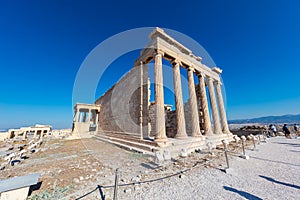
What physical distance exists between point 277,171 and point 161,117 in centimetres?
512

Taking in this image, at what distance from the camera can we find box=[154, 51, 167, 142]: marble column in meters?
7.09

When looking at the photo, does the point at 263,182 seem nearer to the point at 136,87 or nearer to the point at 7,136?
the point at 136,87

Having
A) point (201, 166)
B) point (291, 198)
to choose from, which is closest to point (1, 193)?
point (201, 166)

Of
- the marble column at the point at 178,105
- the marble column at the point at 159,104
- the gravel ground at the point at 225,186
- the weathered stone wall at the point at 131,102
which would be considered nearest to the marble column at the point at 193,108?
the marble column at the point at 178,105

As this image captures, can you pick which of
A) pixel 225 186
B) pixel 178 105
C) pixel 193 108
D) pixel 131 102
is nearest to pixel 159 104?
pixel 178 105

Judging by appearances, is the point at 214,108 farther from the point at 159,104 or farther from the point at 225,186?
the point at 225,186

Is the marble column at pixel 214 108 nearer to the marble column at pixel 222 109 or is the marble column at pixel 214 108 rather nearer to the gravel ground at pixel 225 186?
the marble column at pixel 222 109

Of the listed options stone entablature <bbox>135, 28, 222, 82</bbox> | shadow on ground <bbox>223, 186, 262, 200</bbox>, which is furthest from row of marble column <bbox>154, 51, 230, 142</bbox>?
shadow on ground <bbox>223, 186, 262, 200</bbox>

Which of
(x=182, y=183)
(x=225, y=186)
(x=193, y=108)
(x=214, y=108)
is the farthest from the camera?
(x=214, y=108)

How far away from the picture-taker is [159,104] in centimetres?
783

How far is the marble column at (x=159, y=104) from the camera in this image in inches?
279

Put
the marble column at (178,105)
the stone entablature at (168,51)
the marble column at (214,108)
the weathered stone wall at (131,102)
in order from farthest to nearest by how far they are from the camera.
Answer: the marble column at (214,108) → the weathered stone wall at (131,102) → the stone entablature at (168,51) → the marble column at (178,105)

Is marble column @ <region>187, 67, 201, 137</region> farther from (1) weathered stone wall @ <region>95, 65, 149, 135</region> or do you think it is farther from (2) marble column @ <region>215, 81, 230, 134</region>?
(2) marble column @ <region>215, 81, 230, 134</region>

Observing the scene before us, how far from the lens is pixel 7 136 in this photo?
25500 mm
